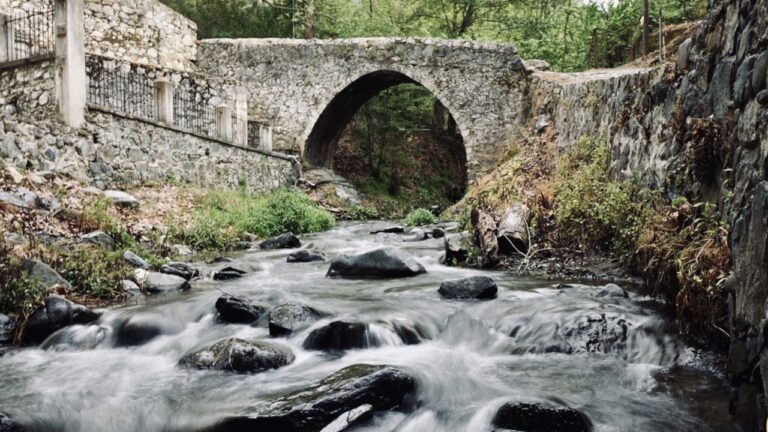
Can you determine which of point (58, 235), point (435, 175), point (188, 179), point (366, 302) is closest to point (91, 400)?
point (366, 302)

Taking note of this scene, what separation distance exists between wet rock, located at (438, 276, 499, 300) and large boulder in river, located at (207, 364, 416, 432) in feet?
6.76

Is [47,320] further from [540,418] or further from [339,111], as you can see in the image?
[339,111]

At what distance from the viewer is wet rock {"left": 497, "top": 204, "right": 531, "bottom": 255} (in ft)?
24.1

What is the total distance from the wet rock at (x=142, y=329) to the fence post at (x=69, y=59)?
564 cm

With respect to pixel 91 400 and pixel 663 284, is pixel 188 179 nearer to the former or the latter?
pixel 91 400

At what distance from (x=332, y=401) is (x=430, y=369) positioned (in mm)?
1075

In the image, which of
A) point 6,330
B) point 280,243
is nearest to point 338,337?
point 6,330

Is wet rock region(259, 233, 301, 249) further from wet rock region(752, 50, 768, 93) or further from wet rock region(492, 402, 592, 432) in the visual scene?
wet rock region(752, 50, 768, 93)

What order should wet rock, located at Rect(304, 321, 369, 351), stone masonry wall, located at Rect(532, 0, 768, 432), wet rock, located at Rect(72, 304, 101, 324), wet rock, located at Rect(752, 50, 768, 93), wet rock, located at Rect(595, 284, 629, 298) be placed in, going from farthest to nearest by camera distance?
1. wet rock, located at Rect(595, 284, 629, 298)
2. wet rock, located at Rect(72, 304, 101, 324)
3. wet rock, located at Rect(304, 321, 369, 351)
4. wet rock, located at Rect(752, 50, 768, 93)
5. stone masonry wall, located at Rect(532, 0, 768, 432)

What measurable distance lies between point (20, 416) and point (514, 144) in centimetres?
1393

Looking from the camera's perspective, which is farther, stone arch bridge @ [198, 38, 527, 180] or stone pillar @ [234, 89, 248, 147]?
stone arch bridge @ [198, 38, 527, 180]

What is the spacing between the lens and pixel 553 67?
18.7m

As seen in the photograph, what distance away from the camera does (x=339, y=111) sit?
62.2 feet

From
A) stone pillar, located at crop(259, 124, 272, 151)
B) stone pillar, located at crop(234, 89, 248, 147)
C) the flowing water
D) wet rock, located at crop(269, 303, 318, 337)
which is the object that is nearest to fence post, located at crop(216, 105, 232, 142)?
stone pillar, located at crop(234, 89, 248, 147)
